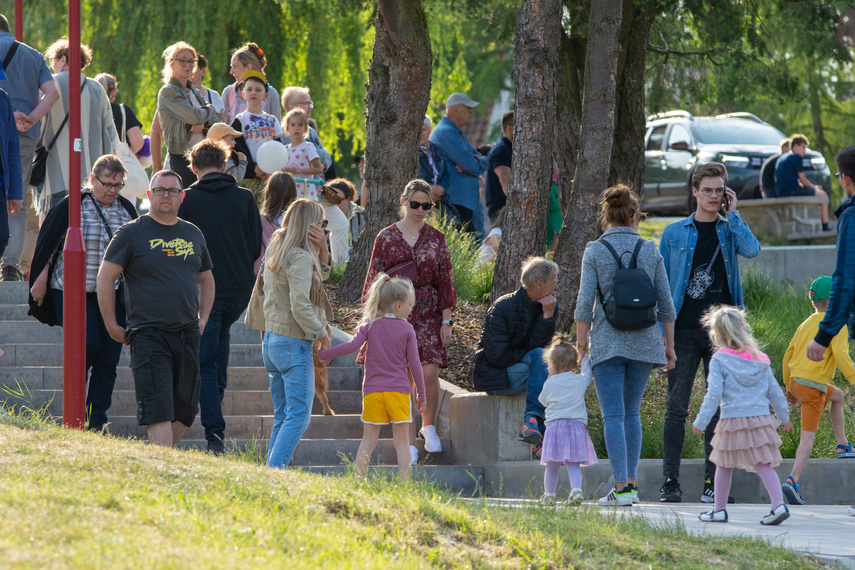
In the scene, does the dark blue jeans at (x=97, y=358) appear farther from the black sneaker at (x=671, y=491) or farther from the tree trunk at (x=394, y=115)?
the tree trunk at (x=394, y=115)

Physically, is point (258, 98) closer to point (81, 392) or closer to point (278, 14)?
point (81, 392)

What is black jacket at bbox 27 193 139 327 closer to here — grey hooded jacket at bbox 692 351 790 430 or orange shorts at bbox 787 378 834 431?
grey hooded jacket at bbox 692 351 790 430

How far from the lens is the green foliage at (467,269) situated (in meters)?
11.1

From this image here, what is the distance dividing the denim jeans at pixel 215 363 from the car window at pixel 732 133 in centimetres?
1436

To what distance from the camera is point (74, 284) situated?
6.48m

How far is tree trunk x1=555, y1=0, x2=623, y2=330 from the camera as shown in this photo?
9.27 metres

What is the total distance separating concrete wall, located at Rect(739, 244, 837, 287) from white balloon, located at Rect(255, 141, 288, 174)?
6.39 m

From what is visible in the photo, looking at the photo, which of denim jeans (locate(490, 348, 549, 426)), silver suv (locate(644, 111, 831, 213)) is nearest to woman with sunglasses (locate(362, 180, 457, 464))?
denim jeans (locate(490, 348, 549, 426))

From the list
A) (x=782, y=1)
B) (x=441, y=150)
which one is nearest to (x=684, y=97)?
(x=782, y=1)

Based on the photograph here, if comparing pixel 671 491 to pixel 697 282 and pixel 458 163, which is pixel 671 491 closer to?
pixel 697 282

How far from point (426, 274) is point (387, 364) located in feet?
4.28

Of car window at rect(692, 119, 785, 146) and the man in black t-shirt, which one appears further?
car window at rect(692, 119, 785, 146)

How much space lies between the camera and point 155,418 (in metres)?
6.27

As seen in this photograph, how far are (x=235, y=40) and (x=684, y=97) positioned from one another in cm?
943
